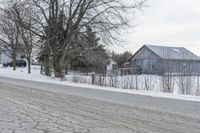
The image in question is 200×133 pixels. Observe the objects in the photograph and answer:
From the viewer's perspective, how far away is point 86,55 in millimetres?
35469

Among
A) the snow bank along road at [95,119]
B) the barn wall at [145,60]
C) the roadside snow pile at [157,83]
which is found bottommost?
the snow bank along road at [95,119]

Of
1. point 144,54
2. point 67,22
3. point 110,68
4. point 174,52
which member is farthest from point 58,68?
point 174,52

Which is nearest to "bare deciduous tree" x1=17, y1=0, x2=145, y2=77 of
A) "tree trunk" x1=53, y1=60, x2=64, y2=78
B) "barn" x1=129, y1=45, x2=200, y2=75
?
"tree trunk" x1=53, y1=60, x2=64, y2=78

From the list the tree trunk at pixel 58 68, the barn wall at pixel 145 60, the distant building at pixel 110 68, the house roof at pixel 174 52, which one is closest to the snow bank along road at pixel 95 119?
the distant building at pixel 110 68

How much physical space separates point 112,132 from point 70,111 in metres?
3.46

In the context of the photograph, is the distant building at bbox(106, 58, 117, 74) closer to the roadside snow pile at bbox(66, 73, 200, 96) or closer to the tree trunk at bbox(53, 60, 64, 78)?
the roadside snow pile at bbox(66, 73, 200, 96)

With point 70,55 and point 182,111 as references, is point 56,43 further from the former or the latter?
point 182,111

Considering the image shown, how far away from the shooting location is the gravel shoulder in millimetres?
7754

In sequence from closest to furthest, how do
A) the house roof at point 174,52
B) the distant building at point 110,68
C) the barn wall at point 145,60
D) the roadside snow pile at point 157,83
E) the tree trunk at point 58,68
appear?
the roadside snow pile at point 157,83 → the distant building at point 110,68 → the tree trunk at point 58,68 → the barn wall at point 145,60 → the house roof at point 174,52

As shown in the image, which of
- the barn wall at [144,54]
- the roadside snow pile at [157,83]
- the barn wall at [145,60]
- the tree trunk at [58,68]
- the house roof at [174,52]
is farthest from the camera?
the barn wall at [144,54]

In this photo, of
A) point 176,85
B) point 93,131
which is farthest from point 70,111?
point 176,85

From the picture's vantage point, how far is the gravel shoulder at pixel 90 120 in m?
7.75

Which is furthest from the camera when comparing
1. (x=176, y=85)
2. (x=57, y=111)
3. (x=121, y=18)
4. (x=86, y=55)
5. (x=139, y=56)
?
(x=139, y=56)

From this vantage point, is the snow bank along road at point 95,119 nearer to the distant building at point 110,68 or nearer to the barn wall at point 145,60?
the distant building at point 110,68
